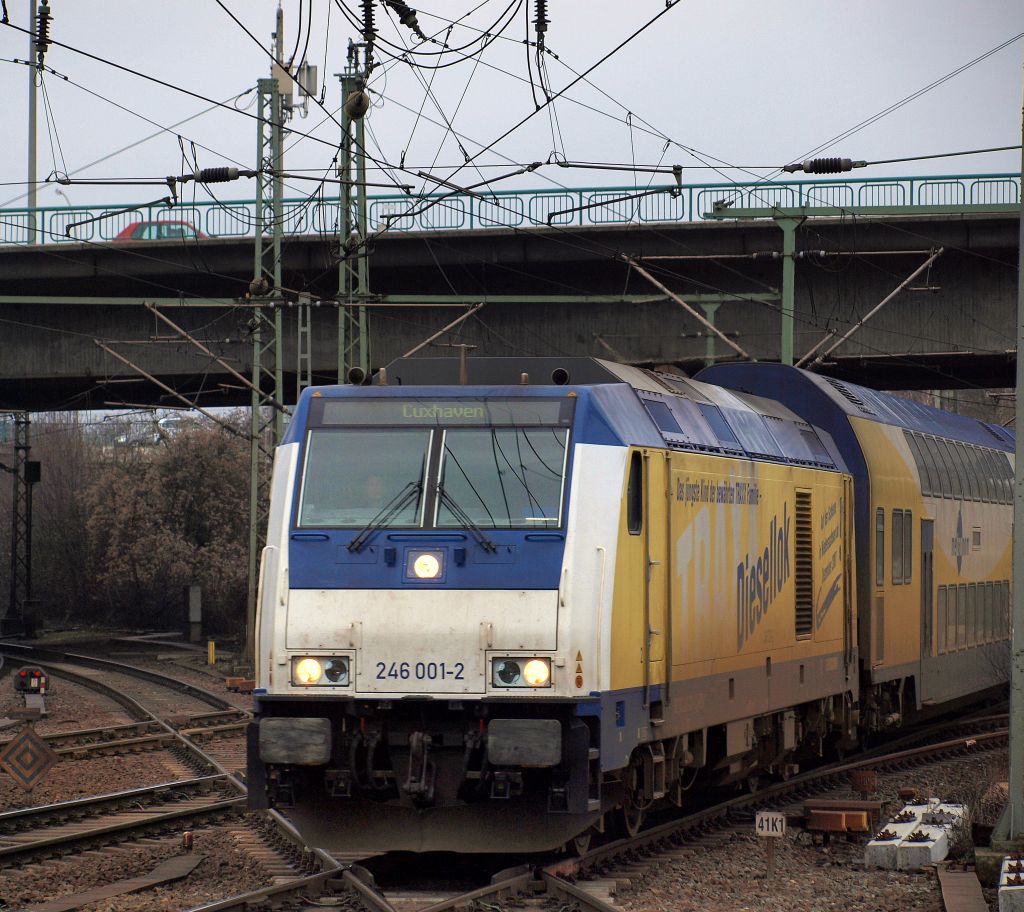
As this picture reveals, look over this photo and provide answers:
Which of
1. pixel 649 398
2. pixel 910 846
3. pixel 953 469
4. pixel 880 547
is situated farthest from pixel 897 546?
pixel 649 398

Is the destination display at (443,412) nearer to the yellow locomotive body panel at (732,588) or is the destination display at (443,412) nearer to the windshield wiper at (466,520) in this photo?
the windshield wiper at (466,520)

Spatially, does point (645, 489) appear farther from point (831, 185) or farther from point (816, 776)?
point (831, 185)

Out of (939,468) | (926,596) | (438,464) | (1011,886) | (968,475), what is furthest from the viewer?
(968,475)

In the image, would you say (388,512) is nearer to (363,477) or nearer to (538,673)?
(363,477)

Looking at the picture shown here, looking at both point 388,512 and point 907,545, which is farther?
point 907,545

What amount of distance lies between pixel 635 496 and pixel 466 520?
4.00 ft

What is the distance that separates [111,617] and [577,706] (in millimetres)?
50091

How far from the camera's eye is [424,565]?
10.9m

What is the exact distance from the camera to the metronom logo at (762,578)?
44.2ft

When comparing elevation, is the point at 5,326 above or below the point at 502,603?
above

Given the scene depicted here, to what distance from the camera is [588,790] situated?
34.3 feet

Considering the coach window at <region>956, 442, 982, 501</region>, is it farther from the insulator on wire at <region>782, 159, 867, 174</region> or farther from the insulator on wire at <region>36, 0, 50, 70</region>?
the insulator on wire at <region>36, 0, 50, 70</region>

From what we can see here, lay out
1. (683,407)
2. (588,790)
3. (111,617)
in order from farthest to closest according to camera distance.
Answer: (111,617), (683,407), (588,790)

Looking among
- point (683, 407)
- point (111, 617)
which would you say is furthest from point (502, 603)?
point (111, 617)
